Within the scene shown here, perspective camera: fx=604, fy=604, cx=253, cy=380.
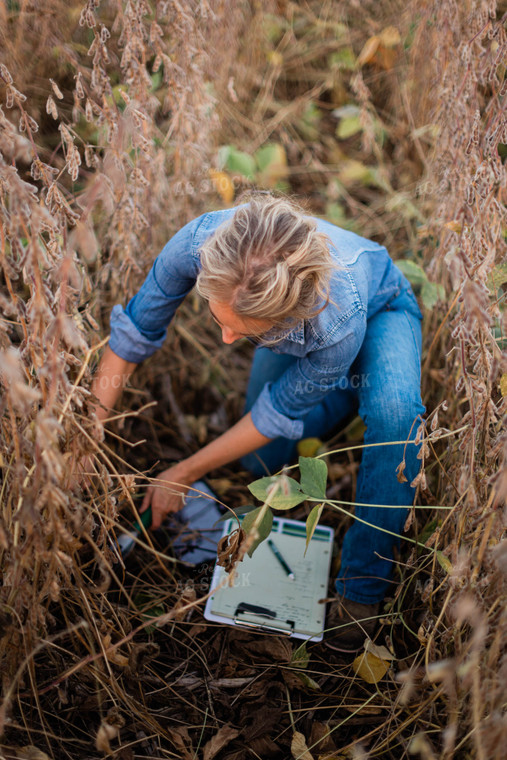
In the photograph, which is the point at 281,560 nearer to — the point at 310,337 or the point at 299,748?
the point at 299,748

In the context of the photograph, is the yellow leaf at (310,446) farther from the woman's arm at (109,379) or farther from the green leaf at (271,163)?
the green leaf at (271,163)

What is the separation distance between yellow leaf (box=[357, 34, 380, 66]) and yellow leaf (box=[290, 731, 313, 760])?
8.57ft

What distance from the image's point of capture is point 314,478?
3.67ft

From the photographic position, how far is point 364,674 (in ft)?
3.96

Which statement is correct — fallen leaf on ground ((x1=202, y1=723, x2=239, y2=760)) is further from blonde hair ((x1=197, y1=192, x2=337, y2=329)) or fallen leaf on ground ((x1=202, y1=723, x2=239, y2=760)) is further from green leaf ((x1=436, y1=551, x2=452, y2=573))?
blonde hair ((x1=197, y1=192, x2=337, y2=329))

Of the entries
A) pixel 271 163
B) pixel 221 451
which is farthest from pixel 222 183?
pixel 221 451

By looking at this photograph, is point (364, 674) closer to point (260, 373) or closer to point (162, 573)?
point (162, 573)

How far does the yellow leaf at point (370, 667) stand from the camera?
3.94 ft

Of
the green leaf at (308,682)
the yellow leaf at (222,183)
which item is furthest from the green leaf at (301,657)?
the yellow leaf at (222,183)

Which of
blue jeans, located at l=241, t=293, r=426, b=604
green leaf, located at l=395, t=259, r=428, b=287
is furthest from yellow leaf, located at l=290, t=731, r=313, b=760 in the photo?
green leaf, located at l=395, t=259, r=428, b=287

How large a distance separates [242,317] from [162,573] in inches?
27.8

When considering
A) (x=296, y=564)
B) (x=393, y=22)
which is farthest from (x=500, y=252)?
(x=393, y=22)

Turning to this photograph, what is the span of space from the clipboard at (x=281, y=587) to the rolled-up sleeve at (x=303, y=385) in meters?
0.31

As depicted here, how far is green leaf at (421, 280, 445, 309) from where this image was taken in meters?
1.61
